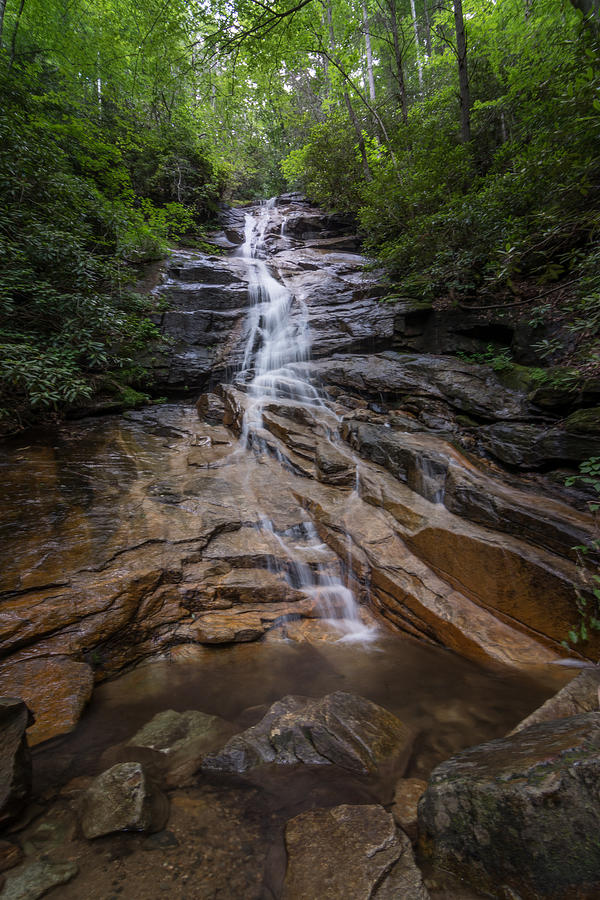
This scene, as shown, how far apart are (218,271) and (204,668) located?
12.7m

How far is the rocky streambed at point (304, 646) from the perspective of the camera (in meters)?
1.64

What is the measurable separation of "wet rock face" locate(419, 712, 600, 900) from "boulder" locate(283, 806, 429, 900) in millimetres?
176

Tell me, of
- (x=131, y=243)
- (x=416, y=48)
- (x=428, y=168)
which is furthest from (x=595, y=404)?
(x=416, y=48)

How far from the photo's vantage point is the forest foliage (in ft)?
16.9

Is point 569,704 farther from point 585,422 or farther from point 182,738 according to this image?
point 585,422

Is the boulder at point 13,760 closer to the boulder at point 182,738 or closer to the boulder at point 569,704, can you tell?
the boulder at point 182,738

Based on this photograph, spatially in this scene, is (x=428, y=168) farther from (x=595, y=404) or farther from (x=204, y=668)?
(x=204, y=668)

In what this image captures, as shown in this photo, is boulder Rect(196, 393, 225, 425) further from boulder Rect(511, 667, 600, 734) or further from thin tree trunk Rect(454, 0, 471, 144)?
Answer: thin tree trunk Rect(454, 0, 471, 144)

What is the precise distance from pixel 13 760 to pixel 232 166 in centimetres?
2190

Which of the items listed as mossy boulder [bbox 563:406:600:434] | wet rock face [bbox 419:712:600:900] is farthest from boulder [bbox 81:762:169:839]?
mossy boulder [bbox 563:406:600:434]

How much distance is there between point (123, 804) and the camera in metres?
1.88

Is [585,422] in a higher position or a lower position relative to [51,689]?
higher

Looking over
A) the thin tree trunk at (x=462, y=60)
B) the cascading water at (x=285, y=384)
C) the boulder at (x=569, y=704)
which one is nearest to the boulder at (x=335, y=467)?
the cascading water at (x=285, y=384)

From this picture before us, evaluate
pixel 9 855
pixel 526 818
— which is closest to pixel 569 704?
pixel 526 818
